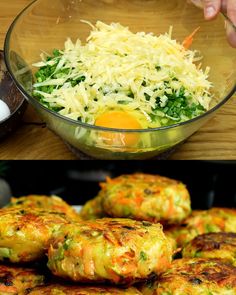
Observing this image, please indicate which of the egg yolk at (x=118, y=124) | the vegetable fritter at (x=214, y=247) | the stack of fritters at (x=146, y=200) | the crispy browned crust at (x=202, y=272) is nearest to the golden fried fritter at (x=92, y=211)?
the stack of fritters at (x=146, y=200)

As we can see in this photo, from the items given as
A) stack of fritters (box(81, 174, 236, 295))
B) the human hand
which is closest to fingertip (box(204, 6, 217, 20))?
the human hand

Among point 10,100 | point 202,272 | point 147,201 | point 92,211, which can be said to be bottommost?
point 92,211

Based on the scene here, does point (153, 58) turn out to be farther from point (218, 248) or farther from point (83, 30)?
point (218, 248)

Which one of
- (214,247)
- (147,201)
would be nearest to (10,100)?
(147,201)

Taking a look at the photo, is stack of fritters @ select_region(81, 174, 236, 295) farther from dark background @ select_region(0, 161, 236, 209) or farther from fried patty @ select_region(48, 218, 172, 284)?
dark background @ select_region(0, 161, 236, 209)

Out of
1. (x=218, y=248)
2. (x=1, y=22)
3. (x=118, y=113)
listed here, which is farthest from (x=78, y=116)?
(x=1, y=22)

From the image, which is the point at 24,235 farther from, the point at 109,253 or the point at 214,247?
the point at 214,247
